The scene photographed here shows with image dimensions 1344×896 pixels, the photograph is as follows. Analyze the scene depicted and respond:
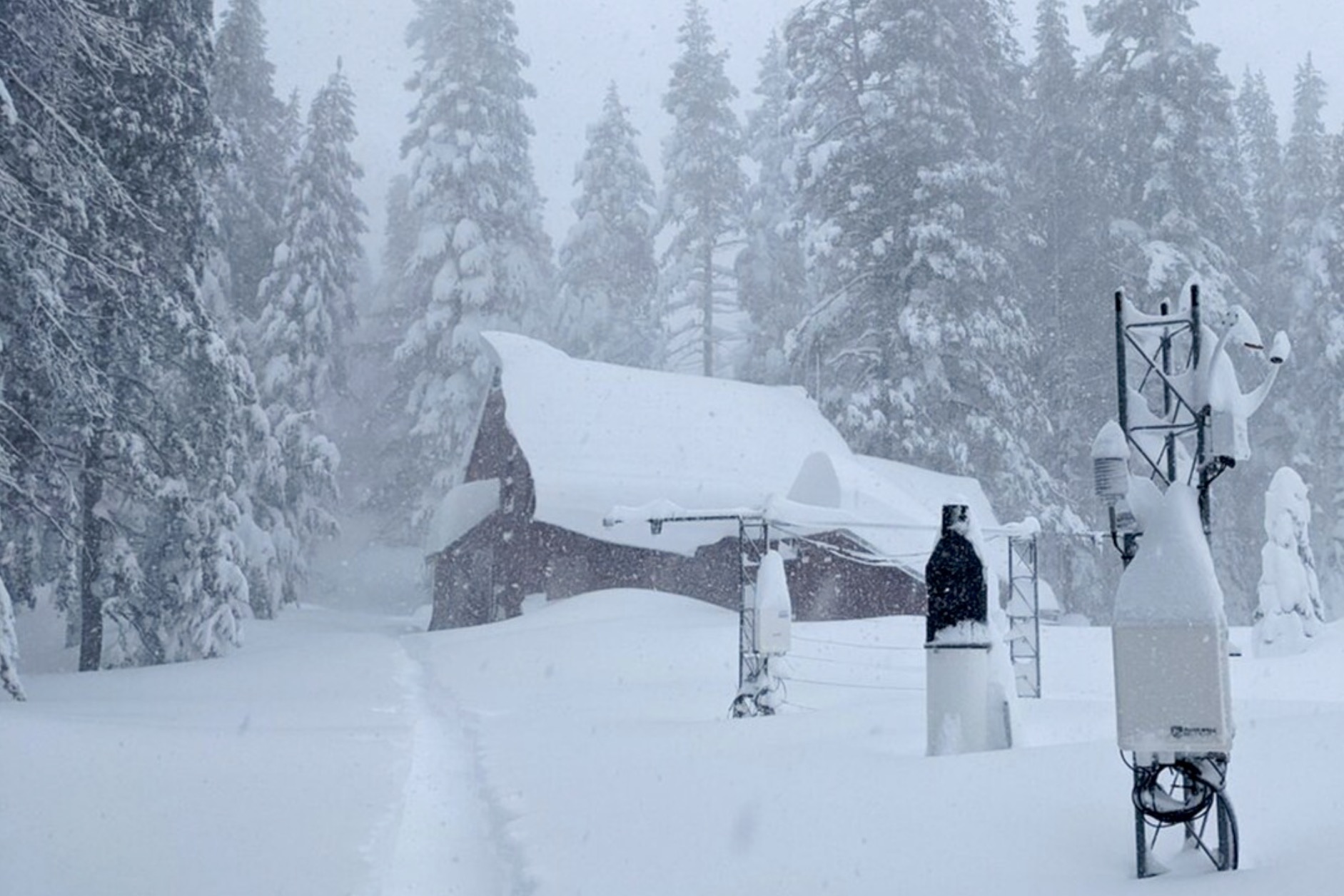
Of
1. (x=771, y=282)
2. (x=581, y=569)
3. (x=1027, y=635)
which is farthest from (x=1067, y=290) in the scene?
(x=1027, y=635)

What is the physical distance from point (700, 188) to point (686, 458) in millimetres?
21987

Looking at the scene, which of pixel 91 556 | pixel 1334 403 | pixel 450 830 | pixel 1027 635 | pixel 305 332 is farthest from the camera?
pixel 1334 403

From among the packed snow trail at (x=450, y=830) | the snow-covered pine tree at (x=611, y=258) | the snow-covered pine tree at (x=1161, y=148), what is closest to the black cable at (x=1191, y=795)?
the packed snow trail at (x=450, y=830)

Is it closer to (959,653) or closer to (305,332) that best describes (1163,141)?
(305,332)

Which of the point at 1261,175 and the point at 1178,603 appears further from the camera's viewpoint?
the point at 1261,175

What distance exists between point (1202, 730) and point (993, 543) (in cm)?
2390

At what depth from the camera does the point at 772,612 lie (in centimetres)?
1355

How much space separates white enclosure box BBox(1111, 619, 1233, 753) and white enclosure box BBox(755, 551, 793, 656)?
329 inches

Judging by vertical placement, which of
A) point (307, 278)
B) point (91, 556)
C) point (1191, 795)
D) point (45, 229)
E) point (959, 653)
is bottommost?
point (1191, 795)

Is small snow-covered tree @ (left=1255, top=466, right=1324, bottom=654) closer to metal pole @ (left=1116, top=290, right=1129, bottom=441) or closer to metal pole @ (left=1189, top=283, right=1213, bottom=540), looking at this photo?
metal pole @ (left=1116, top=290, right=1129, bottom=441)

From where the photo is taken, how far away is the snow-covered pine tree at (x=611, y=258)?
45.4 m

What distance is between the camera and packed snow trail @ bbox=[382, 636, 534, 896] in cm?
590

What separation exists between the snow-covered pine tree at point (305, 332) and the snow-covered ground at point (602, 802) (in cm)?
2279

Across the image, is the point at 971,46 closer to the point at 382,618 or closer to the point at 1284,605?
the point at 1284,605
